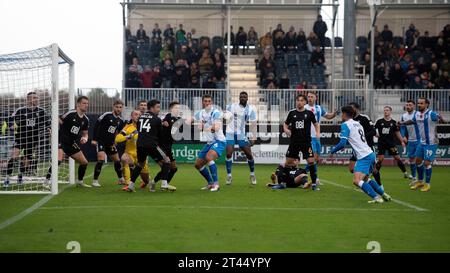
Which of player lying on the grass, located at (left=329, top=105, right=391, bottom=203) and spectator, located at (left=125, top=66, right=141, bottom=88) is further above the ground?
spectator, located at (left=125, top=66, right=141, bottom=88)

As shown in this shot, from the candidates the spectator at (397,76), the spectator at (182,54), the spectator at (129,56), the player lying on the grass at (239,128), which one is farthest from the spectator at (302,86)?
the player lying on the grass at (239,128)

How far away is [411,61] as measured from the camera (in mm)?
30734

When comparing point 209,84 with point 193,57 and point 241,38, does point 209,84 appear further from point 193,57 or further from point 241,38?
point 241,38

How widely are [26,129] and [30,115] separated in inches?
14.0

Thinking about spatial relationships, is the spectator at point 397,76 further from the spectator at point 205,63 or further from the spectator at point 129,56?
the spectator at point 129,56

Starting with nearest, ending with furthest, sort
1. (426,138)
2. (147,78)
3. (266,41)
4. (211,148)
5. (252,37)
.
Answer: (211,148), (426,138), (147,78), (266,41), (252,37)

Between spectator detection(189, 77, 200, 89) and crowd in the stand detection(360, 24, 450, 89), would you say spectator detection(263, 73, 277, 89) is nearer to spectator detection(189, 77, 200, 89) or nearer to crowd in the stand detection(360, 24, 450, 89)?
spectator detection(189, 77, 200, 89)

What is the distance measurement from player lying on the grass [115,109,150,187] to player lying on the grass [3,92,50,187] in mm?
1918

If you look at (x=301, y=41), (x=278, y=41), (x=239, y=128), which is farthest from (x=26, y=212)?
(x=301, y=41)

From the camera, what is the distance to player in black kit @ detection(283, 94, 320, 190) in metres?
15.3

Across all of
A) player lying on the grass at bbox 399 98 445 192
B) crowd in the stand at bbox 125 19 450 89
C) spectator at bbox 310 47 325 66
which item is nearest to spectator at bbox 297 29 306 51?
crowd in the stand at bbox 125 19 450 89

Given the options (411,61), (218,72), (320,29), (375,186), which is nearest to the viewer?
(375,186)

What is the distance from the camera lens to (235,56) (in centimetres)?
3294
